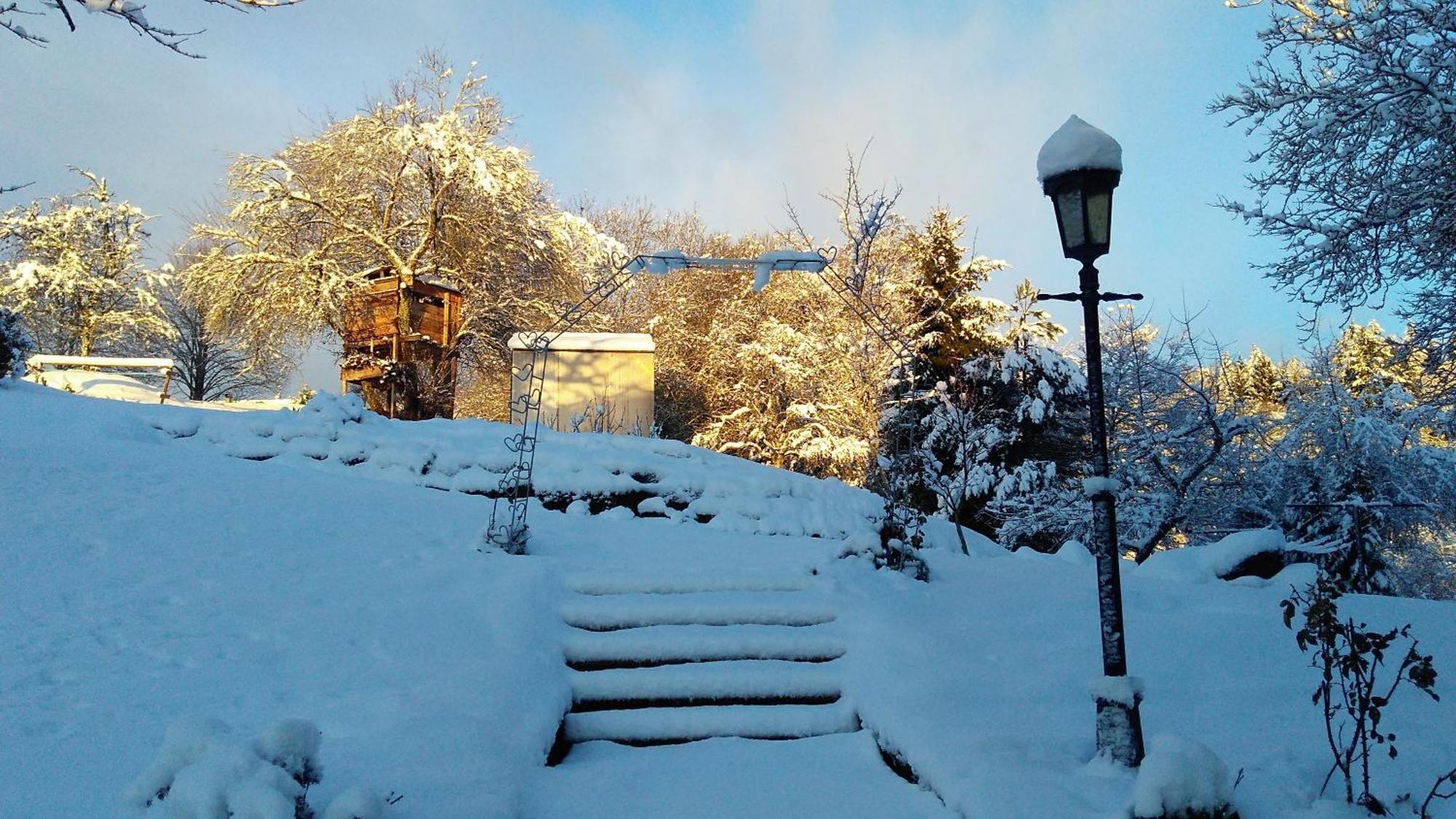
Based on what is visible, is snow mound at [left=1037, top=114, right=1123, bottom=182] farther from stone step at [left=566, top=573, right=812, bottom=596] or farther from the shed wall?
the shed wall

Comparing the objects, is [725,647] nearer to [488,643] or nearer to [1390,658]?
[488,643]

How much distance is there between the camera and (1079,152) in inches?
114

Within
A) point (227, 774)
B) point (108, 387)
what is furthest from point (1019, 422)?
point (108, 387)

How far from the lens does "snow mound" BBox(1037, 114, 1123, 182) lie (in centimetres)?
288

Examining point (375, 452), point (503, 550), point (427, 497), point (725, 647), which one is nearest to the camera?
point (725, 647)

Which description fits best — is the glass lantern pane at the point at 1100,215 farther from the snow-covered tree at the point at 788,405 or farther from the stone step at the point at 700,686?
the snow-covered tree at the point at 788,405

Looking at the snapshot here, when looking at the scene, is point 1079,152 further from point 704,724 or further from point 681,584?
point 681,584

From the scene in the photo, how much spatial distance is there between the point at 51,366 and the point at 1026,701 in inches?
794

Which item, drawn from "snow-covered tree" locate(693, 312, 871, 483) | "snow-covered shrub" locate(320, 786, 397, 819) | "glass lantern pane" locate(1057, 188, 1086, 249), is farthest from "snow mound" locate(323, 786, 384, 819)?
"snow-covered tree" locate(693, 312, 871, 483)

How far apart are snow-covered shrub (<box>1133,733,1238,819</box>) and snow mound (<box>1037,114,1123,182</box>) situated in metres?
1.98

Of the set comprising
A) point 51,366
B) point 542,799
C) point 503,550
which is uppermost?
point 51,366

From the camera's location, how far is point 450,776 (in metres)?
2.59

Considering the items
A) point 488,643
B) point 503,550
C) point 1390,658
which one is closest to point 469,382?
point 503,550

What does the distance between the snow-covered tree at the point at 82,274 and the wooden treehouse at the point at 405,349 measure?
387 inches
